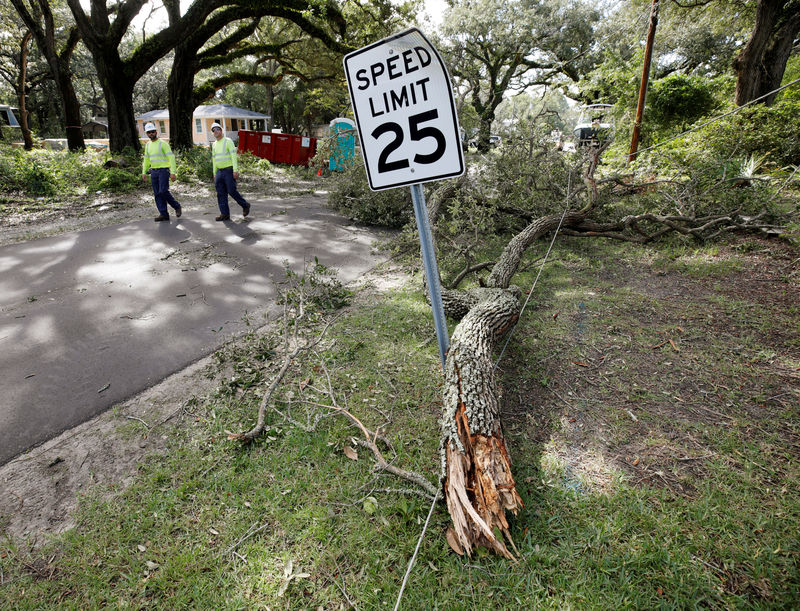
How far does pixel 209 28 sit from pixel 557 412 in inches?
682

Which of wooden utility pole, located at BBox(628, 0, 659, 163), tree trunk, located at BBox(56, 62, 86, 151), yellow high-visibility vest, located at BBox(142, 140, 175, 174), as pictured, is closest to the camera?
Answer: yellow high-visibility vest, located at BBox(142, 140, 175, 174)

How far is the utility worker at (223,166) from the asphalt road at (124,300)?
0.52 m

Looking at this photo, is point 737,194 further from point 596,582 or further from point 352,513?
point 352,513

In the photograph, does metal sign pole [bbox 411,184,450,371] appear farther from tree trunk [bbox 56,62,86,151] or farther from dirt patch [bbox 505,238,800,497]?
tree trunk [bbox 56,62,86,151]

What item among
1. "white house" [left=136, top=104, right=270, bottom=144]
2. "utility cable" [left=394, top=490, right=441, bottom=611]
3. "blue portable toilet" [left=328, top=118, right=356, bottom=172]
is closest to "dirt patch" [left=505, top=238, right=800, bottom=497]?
"utility cable" [left=394, top=490, right=441, bottom=611]

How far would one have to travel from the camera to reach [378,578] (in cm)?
185

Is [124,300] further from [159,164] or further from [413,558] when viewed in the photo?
[413,558]

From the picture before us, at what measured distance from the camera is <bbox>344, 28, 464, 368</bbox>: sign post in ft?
6.62

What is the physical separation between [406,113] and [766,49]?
14002mm

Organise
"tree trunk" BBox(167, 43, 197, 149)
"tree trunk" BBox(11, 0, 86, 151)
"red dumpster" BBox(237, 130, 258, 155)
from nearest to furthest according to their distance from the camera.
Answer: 1. "tree trunk" BBox(11, 0, 86, 151)
2. "tree trunk" BBox(167, 43, 197, 149)
3. "red dumpster" BBox(237, 130, 258, 155)

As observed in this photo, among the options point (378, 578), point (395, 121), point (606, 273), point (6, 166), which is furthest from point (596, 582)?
point (6, 166)

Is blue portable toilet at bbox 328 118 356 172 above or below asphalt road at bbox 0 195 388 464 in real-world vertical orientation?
above

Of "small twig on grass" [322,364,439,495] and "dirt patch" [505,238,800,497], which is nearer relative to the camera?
"small twig on grass" [322,364,439,495]

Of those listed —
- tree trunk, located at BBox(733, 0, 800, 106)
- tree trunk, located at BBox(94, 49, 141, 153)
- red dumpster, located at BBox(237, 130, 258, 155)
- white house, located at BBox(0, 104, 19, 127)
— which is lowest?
tree trunk, located at BBox(733, 0, 800, 106)
